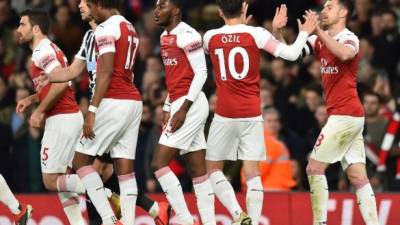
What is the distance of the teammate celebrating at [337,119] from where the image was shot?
13.7 m

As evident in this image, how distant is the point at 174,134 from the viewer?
44.8ft

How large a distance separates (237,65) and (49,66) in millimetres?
1868

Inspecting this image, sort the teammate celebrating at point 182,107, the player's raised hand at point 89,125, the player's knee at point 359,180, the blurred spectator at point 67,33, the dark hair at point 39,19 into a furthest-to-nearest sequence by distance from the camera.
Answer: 1. the blurred spectator at point 67,33
2. the dark hair at point 39,19
3. the player's knee at point 359,180
4. the teammate celebrating at point 182,107
5. the player's raised hand at point 89,125

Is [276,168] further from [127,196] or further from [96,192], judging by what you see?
[96,192]

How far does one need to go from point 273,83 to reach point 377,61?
1.48 meters

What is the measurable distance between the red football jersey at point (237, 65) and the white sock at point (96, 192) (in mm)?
1459

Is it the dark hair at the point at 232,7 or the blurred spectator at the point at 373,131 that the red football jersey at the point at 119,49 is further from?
the blurred spectator at the point at 373,131

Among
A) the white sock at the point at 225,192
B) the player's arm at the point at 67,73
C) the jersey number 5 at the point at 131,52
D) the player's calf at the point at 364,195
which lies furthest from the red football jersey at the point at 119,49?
the player's calf at the point at 364,195

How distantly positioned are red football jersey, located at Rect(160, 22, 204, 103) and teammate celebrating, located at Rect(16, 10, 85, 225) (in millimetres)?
1089

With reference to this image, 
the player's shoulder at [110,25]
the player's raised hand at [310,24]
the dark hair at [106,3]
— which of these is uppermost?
the dark hair at [106,3]

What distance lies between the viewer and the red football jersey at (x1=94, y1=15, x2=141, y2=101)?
13109 millimetres

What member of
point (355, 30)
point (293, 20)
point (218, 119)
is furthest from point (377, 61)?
point (218, 119)

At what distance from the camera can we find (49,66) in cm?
1377

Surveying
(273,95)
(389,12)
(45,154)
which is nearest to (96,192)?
(45,154)
